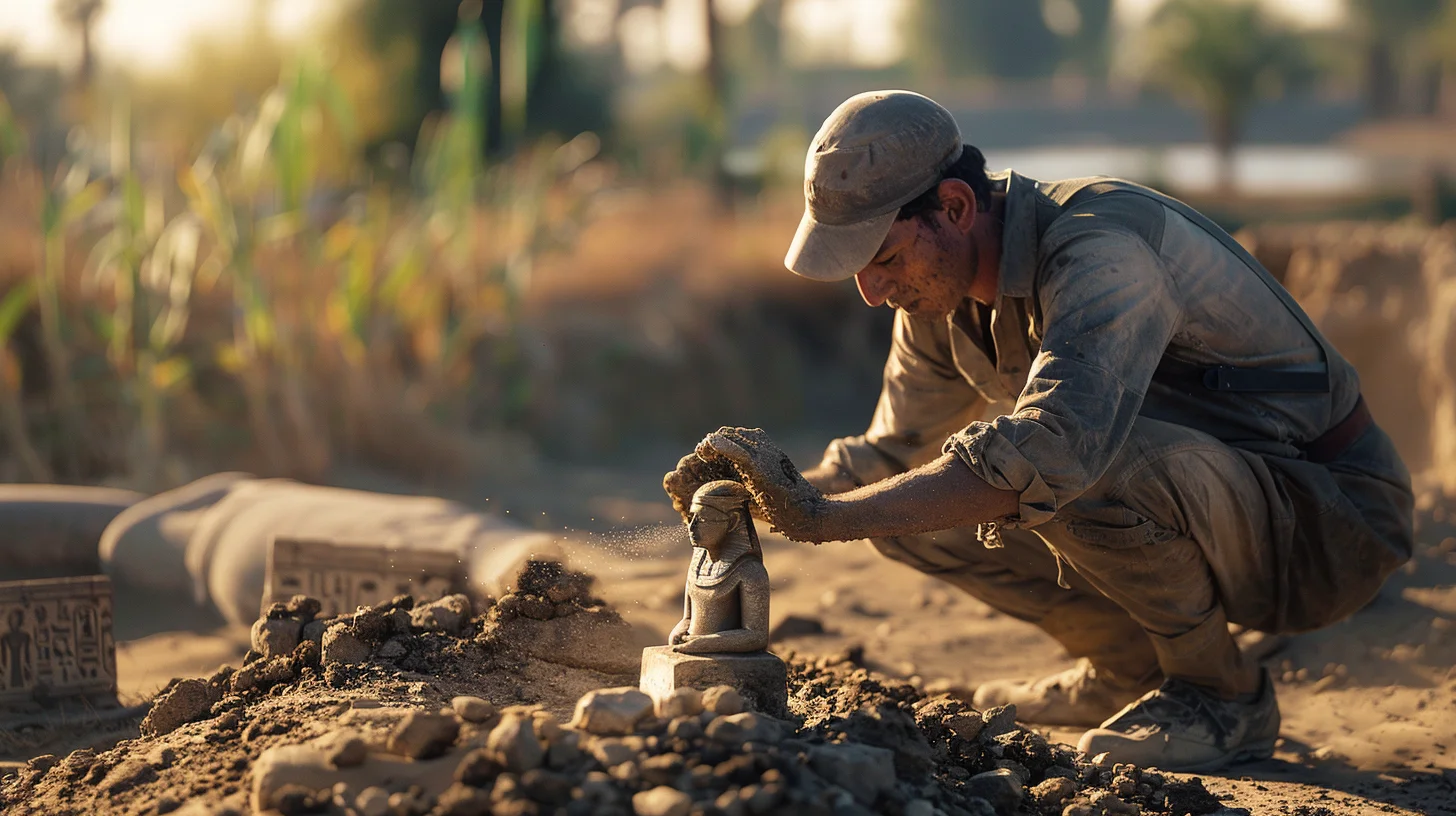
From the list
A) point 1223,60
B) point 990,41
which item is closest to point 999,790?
point 1223,60

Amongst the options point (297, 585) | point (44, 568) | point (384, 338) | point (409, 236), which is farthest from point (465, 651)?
point (409, 236)

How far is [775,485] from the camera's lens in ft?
8.18

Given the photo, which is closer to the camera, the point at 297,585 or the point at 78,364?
the point at 297,585

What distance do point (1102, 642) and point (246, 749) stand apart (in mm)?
2009

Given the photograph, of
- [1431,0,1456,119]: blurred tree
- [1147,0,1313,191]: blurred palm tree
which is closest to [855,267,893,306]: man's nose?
[1147,0,1313,191]: blurred palm tree

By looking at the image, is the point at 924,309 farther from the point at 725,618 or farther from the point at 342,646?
the point at 342,646

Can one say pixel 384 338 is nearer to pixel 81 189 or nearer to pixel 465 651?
pixel 81 189

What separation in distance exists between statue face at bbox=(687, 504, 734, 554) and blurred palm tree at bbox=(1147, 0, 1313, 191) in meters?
27.1

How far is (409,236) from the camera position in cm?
690

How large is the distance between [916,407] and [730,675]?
1.09 meters

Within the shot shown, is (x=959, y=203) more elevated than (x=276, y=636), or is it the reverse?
(x=959, y=203)

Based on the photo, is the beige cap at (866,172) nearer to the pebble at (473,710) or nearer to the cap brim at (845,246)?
the cap brim at (845,246)

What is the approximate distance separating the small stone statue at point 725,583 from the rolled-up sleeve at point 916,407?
0.79 metres

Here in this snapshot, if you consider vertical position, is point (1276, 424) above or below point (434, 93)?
below
